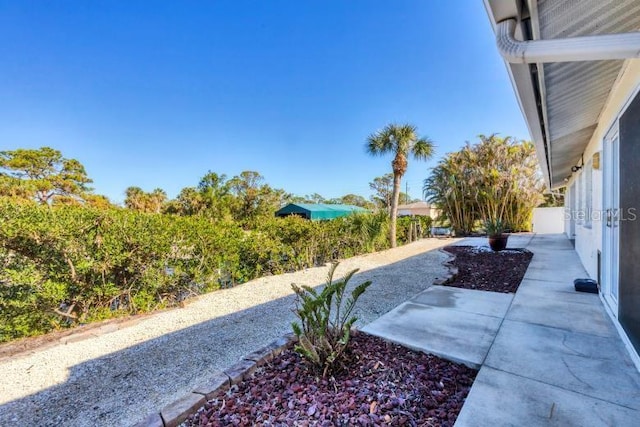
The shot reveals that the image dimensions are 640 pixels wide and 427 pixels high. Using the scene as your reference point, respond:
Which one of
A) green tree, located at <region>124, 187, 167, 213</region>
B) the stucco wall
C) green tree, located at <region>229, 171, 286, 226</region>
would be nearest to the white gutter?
the stucco wall

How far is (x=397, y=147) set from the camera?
Result: 10531mm

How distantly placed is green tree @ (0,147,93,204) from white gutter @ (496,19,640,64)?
24257mm

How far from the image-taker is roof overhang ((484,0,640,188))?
197 cm

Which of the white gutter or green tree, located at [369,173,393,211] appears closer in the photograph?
the white gutter

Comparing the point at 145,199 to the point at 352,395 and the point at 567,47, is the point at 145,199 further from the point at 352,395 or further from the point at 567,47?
the point at 567,47

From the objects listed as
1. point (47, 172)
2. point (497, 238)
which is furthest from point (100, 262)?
point (47, 172)

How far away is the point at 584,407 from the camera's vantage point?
5.56ft

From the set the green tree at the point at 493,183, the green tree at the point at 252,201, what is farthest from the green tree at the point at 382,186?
the green tree at the point at 493,183

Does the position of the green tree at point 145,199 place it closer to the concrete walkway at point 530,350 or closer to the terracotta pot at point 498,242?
the terracotta pot at point 498,242

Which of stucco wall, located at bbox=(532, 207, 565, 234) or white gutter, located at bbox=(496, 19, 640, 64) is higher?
white gutter, located at bbox=(496, 19, 640, 64)

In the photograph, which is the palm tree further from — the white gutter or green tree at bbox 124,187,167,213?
green tree at bbox 124,187,167,213

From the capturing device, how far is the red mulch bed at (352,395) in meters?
1.67

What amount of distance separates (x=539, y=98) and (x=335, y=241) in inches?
235

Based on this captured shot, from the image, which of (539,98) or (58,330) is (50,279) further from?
(539,98)
